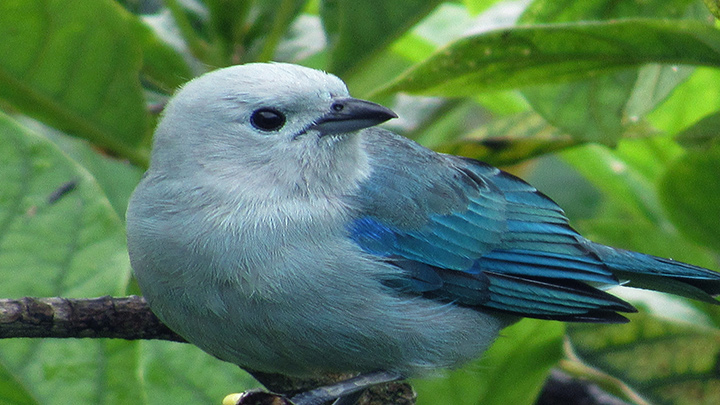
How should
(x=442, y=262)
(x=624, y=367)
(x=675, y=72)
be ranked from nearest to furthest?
(x=442, y=262)
(x=675, y=72)
(x=624, y=367)

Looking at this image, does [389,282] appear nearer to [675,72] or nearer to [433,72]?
[433,72]

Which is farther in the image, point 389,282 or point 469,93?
point 469,93

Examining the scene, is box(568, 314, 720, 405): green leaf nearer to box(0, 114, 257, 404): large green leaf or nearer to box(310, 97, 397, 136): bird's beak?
box(310, 97, 397, 136): bird's beak

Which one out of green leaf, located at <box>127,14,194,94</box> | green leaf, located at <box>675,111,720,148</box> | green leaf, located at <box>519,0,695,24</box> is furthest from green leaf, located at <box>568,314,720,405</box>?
green leaf, located at <box>127,14,194,94</box>

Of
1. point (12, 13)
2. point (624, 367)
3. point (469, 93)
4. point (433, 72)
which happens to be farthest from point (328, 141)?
point (624, 367)

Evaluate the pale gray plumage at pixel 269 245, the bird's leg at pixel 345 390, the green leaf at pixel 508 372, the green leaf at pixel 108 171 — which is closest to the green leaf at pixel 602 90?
the green leaf at pixel 508 372

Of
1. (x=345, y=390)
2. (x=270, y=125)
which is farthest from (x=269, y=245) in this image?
(x=345, y=390)

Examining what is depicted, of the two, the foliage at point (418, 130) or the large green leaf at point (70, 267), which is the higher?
the foliage at point (418, 130)

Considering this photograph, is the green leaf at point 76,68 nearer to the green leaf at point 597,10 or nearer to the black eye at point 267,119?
the black eye at point 267,119
